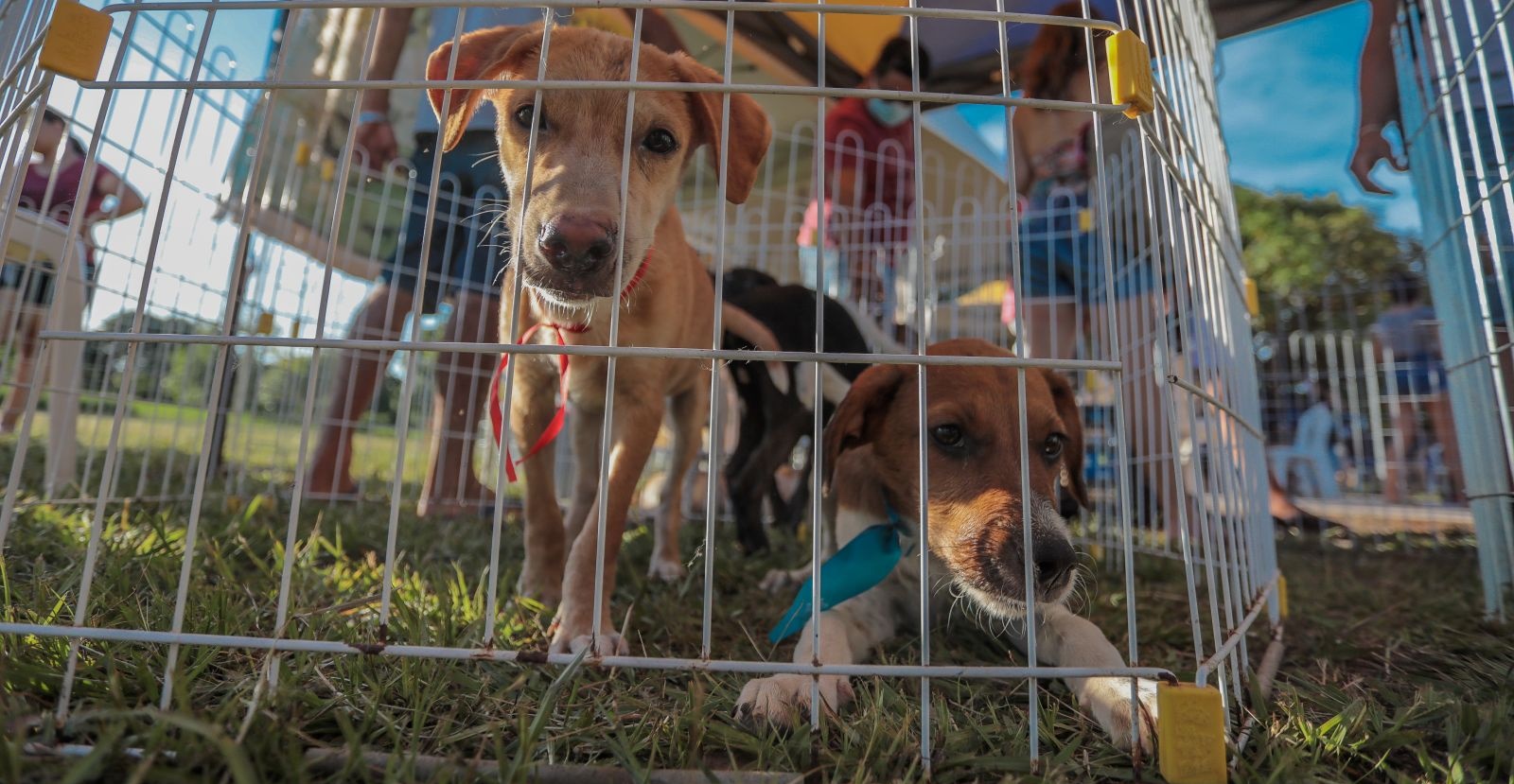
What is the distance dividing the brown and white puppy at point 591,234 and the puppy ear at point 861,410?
1.63 ft

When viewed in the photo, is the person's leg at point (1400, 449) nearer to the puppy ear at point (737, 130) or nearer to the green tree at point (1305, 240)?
the puppy ear at point (737, 130)

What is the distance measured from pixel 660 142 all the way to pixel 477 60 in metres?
0.52

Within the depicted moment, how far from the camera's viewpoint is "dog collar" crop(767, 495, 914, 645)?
1883mm

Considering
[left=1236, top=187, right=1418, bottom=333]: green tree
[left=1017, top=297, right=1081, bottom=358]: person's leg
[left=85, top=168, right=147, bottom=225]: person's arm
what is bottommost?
[left=1017, top=297, right=1081, bottom=358]: person's leg

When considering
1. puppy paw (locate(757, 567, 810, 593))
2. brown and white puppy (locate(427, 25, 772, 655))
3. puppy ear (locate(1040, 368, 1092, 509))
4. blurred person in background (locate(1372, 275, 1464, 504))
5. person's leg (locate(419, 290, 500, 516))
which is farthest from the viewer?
blurred person in background (locate(1372, 275, 1464, 504))

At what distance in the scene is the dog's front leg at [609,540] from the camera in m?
1.84

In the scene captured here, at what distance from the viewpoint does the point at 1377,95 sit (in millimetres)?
3166

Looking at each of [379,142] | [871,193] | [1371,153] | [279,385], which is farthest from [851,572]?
[279,385]

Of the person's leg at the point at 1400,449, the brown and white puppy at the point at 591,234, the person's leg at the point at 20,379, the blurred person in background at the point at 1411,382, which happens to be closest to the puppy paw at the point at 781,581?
the brown and white puppy at the point at 591,234

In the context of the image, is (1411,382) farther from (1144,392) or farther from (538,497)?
(538,497)

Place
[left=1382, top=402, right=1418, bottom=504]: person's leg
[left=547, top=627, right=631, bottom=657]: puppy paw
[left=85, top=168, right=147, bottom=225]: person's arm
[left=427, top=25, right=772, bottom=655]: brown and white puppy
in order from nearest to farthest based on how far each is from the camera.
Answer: [left=427, top=25, right=772, bottom=655]: brown and white puppy
[left=547, top=627, right=631, bottom=657]: puppy paw
[left=85, top=168, right=147, bottom=225]: person's arm
[left=1382, top=402, right=1418, bottom=504]: person's leg

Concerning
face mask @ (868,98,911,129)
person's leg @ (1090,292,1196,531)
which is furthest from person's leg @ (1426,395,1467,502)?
face mask @ (868,98,911,129)

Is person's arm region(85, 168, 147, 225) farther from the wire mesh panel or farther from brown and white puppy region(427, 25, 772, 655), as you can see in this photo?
the wire mesh panel

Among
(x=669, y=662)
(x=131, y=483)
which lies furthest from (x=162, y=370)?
(x=669, y=662)
